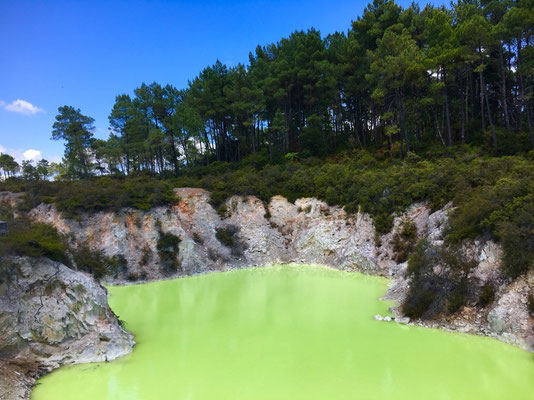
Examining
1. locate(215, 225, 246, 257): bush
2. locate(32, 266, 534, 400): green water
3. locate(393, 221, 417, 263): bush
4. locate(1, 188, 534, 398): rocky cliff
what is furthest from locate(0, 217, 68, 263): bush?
locate(393, 221, 417, 263): bush

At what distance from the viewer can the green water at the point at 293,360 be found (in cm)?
959

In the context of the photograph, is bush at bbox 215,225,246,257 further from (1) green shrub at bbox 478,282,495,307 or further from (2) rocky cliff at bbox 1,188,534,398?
(1) green shrub at bbox 478,282,495,307

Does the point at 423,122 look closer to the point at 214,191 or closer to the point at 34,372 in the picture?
the point at 214,191

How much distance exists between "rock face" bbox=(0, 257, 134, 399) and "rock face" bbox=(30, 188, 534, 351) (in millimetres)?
12156

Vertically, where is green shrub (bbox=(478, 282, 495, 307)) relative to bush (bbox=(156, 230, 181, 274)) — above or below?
below

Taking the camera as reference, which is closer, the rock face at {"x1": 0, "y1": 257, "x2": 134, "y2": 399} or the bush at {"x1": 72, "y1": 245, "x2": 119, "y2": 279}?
the rock face at {"x1": 0, "y1": 257, "x2": 134, "y2": 399}

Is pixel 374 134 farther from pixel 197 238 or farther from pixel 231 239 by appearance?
pixel 197 238

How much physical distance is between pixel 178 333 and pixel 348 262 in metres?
14.6

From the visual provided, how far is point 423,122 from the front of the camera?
3950cm

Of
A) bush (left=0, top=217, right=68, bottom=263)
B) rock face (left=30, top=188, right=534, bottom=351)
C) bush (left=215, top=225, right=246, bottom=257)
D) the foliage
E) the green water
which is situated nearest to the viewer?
the green water

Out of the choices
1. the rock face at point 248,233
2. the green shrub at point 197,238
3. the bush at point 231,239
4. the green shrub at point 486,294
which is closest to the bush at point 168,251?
the rock face at point 248,233

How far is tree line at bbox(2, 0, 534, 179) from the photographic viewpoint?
3005cm

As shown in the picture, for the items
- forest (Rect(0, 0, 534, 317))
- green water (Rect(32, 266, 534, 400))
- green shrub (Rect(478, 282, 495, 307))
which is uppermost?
forest (Rect(0, 0, 534, 317))

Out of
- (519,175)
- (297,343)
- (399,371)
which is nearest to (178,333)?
(297,343)
